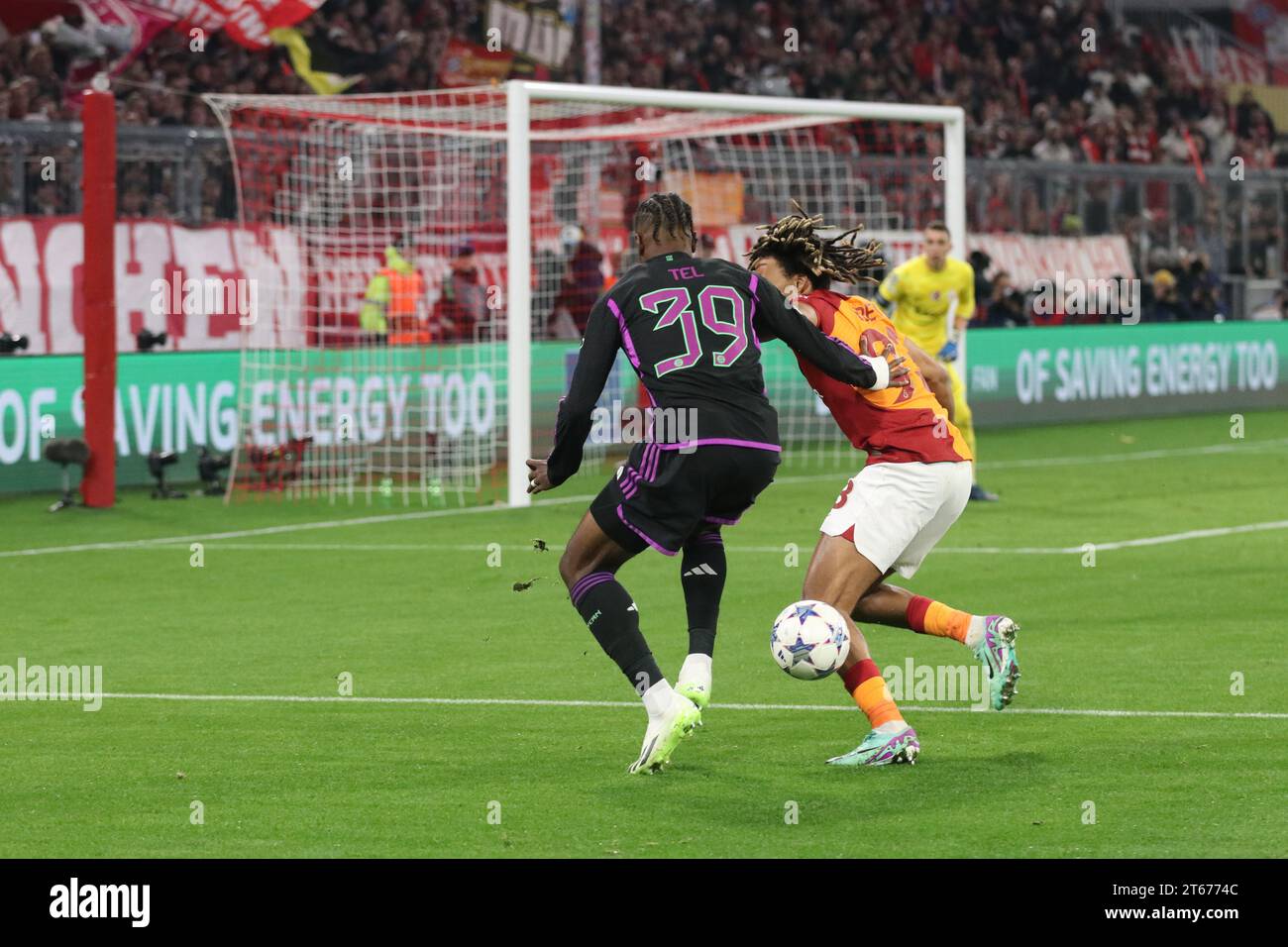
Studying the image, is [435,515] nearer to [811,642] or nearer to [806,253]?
[806,253]

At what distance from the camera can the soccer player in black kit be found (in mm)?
7262

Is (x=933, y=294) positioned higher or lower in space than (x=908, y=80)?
lower

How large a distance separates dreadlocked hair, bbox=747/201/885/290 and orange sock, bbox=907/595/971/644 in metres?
1.21

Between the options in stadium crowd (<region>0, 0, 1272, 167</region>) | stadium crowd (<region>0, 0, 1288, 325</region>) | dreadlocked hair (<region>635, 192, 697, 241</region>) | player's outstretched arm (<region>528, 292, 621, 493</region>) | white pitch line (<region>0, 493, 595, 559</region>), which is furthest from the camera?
stadium crowd (<region>0, 0, 1272, 167</region>)

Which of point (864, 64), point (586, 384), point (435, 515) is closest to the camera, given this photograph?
point (586, 384)

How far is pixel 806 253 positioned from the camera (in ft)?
25.1

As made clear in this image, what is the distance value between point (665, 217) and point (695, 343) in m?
0.47

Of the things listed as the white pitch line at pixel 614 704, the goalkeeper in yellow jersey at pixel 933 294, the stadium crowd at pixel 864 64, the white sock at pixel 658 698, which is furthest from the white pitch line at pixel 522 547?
the stadium crowd at pixel 864 64

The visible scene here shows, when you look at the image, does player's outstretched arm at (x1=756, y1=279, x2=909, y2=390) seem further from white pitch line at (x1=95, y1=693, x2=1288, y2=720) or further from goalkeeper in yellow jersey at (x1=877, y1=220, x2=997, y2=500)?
goalkeeper in yellow jersey at (x1=877, y1=220, x2=997, y2=500)

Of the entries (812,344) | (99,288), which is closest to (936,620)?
(812,344)

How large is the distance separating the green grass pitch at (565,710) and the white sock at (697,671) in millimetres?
262

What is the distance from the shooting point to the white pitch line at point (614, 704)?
815cm

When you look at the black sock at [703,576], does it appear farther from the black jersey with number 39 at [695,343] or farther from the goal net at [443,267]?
the goal net at [443,267]

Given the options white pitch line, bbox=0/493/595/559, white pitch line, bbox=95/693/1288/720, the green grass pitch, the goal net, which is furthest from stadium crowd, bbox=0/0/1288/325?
white pitch line, bbox=95/693/1288/720
